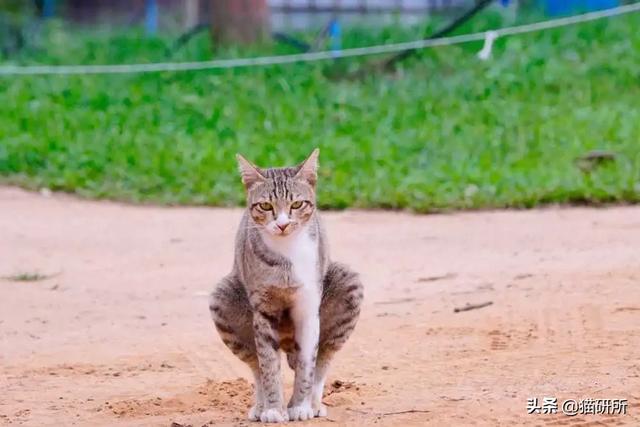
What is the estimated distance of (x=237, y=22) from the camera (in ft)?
52.6

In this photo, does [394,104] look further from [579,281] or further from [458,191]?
[579,281]

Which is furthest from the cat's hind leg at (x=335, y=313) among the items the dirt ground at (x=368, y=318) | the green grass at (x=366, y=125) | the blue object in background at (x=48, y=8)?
the blue object in background at (x=48, y=8)

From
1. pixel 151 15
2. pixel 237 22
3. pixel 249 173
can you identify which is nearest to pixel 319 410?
pixel 249 173

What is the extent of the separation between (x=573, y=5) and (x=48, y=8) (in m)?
8.35

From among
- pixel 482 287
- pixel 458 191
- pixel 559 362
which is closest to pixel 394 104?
pixel 458 191

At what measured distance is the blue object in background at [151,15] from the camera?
19.7m

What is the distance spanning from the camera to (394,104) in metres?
13.9

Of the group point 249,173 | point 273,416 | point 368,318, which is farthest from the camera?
point 368,318

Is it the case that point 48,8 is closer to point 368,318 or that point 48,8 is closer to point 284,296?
point 368,318

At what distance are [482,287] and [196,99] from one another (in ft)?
22.7

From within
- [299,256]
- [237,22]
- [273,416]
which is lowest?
[273,416]

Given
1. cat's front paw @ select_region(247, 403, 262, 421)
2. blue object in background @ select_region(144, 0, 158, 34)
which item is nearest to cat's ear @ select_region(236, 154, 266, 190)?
cat's front paw @ select_region(247, 403, 262, 421)

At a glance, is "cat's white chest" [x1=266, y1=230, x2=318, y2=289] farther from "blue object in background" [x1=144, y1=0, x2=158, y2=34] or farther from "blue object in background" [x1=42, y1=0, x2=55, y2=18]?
"blue object in background" [x1=42, y1=0, x2=55, y2=18]

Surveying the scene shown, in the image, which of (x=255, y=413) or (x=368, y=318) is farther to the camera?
(x=368, y=318)
